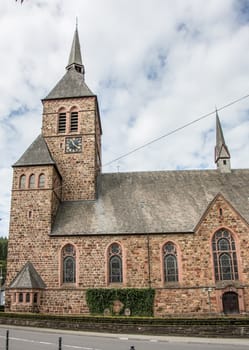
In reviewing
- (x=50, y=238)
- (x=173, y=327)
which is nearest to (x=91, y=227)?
(x=50, y=238)

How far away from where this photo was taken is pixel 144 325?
65.0 feet

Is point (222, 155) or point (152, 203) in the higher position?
point (222, 155)

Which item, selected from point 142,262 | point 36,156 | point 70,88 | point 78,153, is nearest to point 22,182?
point 36,156

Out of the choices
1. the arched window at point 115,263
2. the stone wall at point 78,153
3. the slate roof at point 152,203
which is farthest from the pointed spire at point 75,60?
the arched window at point 115,263

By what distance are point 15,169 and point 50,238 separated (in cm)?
747

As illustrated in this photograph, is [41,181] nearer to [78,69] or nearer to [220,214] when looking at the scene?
[220,214]

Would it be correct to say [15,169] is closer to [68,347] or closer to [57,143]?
[57,143]

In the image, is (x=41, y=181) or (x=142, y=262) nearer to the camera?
(x=142, y=262)

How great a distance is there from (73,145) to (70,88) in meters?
7.16

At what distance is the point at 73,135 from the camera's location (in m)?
35.1

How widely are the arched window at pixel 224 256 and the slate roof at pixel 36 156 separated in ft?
53.1

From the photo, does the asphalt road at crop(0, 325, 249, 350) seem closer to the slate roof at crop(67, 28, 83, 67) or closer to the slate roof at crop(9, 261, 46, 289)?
the slate roof at crop(9, 261, 46, 289)

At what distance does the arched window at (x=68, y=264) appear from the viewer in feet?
93.6

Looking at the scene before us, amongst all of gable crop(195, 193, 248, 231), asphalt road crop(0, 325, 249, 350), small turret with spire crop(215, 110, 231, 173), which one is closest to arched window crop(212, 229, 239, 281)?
gable crop(195, 193, 248, 231)
